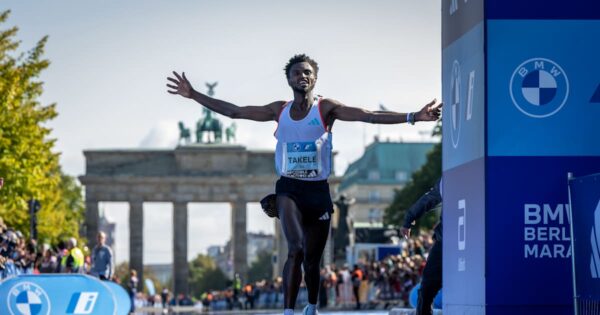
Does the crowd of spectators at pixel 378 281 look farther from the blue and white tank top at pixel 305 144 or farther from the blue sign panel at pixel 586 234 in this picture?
the blue sign panel at pixel 586 234

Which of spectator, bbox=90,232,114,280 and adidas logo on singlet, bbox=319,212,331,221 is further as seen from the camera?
spectator, bbox=90,232,114,280

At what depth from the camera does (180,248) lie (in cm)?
11681

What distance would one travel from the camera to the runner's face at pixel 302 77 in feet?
34.5

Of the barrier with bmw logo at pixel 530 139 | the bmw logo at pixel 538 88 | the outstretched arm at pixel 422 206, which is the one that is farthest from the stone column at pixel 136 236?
the bmw logo at pixel 538 88

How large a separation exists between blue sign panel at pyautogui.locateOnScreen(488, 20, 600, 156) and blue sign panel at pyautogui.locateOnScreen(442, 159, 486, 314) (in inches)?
9.6

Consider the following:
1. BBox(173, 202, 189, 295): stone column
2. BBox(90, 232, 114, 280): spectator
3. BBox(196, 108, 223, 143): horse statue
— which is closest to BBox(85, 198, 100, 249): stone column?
BBox(173, 202, 189, 295): stone column

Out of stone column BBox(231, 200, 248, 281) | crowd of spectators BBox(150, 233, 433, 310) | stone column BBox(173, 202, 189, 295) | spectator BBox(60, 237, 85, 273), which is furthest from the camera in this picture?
stone column BBox(231, 200, 248, 281)

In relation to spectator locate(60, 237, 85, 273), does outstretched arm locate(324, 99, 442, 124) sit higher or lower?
higher

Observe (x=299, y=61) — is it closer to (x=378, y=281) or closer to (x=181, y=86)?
(x=181, y=86)

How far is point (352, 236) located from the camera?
6525 cm

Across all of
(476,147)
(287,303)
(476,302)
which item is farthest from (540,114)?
(287,303)

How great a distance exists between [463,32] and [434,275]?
3453mm

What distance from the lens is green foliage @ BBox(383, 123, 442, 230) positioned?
95.9 meters

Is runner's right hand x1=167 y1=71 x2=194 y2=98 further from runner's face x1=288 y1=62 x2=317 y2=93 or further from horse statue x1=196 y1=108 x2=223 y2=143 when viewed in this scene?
horse statue x1=196 y1=108 x2=223 y2=143
